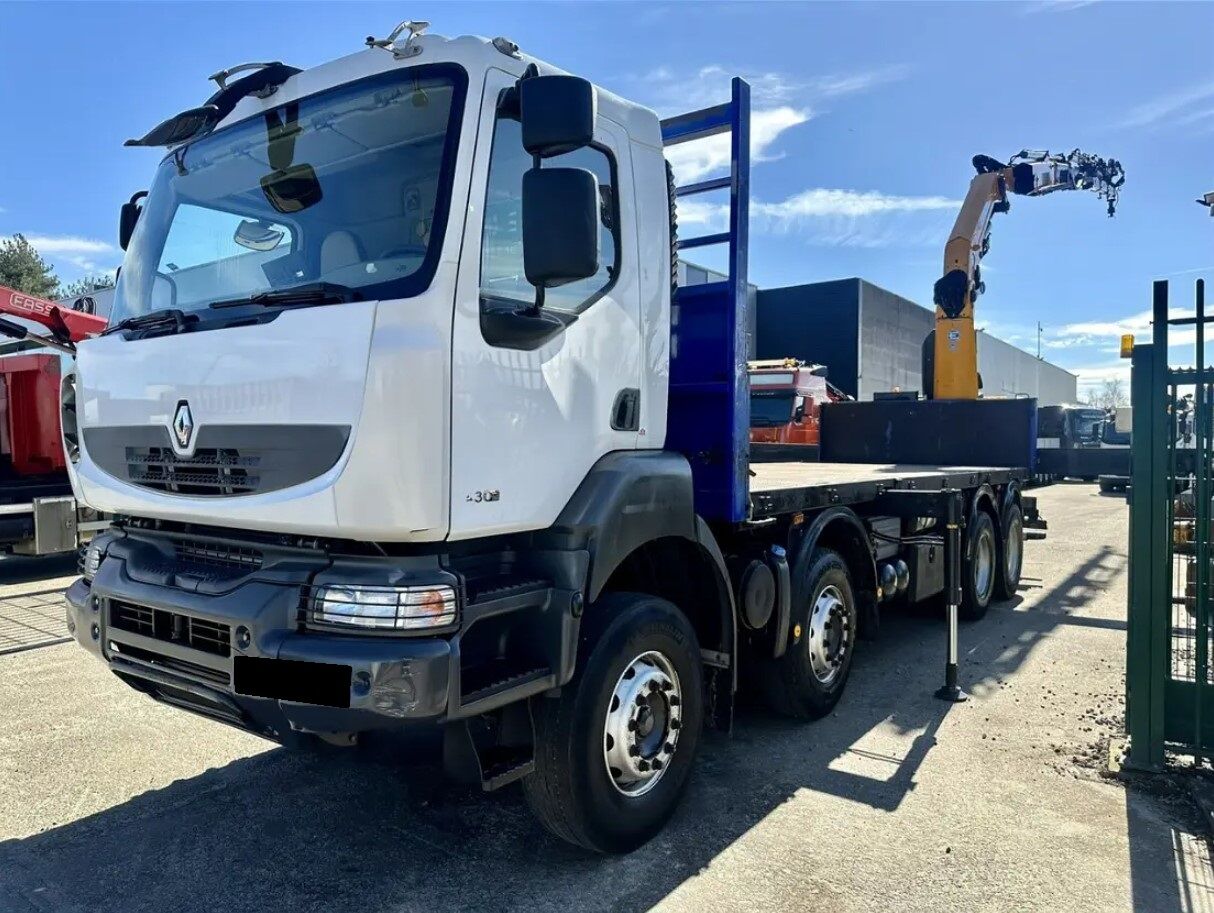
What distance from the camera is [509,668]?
9.78 feet

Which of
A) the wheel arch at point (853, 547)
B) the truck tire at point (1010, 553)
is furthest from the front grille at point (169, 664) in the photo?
the truck tire at point (1010, 553)

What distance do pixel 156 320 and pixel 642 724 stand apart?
8.05 ft

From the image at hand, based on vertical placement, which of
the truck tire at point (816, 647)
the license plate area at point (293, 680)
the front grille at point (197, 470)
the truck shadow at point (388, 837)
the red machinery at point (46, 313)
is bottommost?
the truck shadow at point (388, 837)

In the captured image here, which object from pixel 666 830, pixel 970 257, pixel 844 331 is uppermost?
pixel 844 331

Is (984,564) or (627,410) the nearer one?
(627,410)

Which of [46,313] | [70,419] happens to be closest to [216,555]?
[70,419]

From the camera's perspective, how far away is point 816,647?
197 inches

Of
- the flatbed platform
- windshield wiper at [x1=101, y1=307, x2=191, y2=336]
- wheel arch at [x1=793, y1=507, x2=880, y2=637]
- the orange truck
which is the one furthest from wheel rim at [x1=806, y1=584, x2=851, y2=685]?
the orange truck

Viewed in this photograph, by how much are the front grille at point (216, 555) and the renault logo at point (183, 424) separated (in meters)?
0.39

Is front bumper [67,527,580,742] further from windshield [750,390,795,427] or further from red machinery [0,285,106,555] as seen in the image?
windshield [750,390,795,427]

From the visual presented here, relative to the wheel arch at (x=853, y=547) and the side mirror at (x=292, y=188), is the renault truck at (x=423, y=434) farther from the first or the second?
the wheel arch at (x=853, y=547)

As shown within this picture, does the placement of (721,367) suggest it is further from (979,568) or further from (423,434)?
(979,568)

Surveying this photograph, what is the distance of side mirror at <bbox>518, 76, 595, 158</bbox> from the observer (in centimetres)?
281

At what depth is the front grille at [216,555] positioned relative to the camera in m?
3.12
